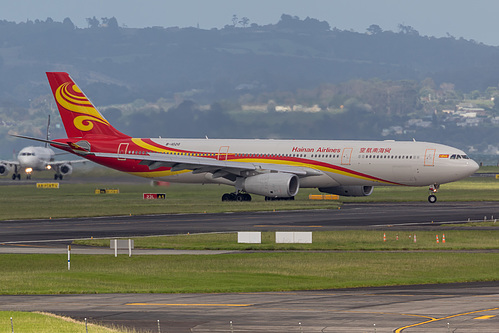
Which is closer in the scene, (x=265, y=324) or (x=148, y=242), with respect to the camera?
(x=265, y=324)

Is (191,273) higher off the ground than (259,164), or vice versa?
(259,164)

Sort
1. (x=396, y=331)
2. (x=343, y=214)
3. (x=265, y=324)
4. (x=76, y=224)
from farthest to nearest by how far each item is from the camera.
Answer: (x=343, y=214), (x=76, y=224), (x=265, y=324), (x=396, y=331)

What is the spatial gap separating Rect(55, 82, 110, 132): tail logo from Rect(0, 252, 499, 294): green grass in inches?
1822

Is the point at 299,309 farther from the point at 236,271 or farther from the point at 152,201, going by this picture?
the point at 152,201

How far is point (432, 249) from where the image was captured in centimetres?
4947

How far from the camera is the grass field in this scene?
76.2m

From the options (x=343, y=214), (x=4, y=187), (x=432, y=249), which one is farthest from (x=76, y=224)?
Answer: (x=4, y=187)

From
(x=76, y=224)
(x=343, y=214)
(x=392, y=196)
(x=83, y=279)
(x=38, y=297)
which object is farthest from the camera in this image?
(x=392, y=196)

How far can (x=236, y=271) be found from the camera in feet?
134

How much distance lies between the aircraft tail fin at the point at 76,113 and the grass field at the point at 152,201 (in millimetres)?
5262

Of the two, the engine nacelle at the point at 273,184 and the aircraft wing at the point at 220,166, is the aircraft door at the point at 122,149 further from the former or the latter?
the engine nacelle at the point at 273,184

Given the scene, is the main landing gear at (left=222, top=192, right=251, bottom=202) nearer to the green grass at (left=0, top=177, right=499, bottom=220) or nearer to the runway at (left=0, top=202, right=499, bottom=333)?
the green grass at (left=0, top=177, right=499, bottom=220)

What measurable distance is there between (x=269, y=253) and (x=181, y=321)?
2097cm

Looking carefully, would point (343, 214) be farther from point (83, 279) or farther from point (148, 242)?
point (83, 279)
